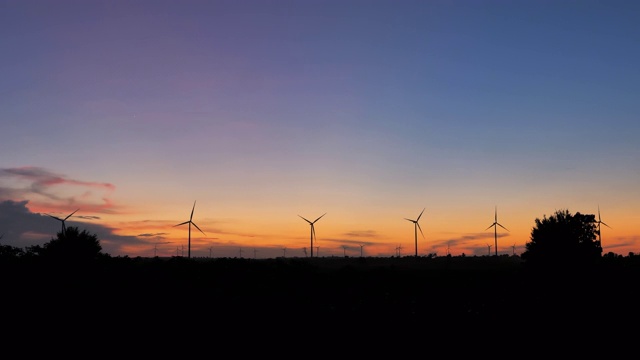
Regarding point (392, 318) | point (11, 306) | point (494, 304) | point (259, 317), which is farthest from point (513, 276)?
point (11, 306)

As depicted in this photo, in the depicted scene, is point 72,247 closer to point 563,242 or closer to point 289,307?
point 289,307

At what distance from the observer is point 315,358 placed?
4500 centimetres

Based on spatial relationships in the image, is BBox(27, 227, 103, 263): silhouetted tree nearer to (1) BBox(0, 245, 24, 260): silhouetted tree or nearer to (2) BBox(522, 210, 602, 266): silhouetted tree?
(1) BBox(0, 245, 24, 260): silhouetted tree

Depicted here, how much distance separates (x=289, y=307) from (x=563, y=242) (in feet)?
228

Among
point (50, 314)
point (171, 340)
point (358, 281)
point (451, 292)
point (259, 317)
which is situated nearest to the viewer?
point (171, 340)

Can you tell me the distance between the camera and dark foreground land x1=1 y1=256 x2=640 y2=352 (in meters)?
51.6

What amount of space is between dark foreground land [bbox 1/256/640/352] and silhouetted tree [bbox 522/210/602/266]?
98.0 ft

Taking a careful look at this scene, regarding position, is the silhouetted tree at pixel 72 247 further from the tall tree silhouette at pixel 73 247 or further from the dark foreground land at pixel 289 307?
the dark foreground land at pixel 289 307

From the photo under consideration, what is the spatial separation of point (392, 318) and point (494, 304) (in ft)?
43.5

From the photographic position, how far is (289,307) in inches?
2339

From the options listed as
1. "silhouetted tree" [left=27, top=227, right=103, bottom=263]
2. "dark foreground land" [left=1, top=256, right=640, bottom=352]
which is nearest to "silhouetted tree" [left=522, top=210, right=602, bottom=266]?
"dark foreground land" [left=1, top=256, right=640, bottom=352]

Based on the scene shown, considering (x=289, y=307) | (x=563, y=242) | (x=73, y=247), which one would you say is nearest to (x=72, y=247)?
(x=73, y=247)

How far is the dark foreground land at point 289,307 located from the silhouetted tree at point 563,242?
2986cm

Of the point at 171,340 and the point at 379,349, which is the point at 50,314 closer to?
the point at 171,340
